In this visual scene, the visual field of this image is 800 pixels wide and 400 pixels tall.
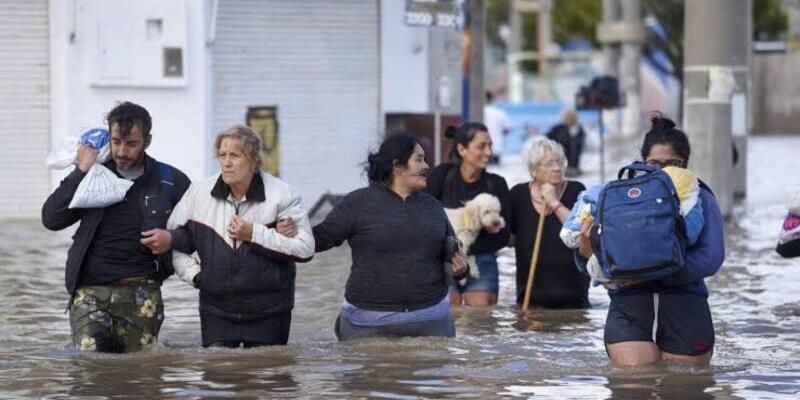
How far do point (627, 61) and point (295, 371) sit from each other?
42.6 meters

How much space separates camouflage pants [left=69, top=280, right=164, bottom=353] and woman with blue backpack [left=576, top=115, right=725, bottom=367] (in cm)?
233

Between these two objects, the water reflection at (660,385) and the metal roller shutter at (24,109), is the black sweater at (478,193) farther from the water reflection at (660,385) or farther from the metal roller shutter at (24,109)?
the metal roller shutter at (24,109)

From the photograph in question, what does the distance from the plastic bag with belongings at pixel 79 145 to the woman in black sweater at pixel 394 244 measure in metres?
1.22

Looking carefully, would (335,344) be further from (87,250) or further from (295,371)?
(87,250)

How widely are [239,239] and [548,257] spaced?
3.55m

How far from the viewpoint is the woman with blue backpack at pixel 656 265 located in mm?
8898

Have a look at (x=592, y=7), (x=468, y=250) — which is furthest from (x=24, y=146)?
(x=592, y=7)

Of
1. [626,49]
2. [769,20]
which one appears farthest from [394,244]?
[769,20]

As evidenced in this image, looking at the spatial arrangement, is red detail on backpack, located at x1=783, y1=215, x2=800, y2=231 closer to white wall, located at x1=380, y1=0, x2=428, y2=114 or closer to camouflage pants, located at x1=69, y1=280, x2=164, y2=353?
camouflage pants, located at x1=69, y1=280, x2=164, y2=353

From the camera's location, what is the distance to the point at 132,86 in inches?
814

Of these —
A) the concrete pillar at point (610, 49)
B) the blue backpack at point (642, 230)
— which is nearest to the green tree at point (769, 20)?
the concrete pillar at point (610, 49)

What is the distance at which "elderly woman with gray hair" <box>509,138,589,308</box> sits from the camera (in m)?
12.3

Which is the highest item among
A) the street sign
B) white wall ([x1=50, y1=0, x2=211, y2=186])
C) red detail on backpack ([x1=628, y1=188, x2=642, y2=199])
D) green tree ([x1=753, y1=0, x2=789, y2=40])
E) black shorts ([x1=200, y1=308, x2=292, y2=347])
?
green tree ([x1=753, y1=0, x2=789, y2=40])

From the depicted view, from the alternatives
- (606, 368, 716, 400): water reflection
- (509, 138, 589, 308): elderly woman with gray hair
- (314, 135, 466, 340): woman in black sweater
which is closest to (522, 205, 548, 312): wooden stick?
(509, 138, 589, 308): elderly woman with gray hair
